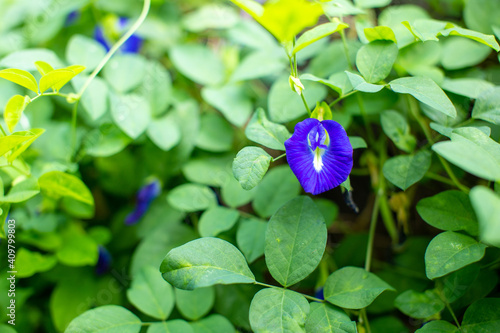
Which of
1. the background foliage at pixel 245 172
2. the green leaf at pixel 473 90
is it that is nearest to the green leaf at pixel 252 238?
the background foliage at pixel 245 172

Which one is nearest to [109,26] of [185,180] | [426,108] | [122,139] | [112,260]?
[122,139]

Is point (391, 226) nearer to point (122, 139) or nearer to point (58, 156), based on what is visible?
point (122, 139)

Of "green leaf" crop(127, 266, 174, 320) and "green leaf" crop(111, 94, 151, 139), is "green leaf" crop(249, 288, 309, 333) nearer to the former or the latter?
"green leaf" crop(127, 266, 174, 320)

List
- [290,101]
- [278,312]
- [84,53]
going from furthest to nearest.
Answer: [84,53], [290,101], [278,312]

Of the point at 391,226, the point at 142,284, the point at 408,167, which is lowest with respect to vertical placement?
the point at 391,226

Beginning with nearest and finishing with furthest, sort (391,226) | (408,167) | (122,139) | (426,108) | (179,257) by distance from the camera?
(179,257)
(408,167)
(426,108)
(122,139)
(391,226)

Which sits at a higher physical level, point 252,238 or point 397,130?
point 397,130

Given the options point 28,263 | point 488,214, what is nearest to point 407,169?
point 488,214

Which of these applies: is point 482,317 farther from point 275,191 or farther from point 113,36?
point 113,36
